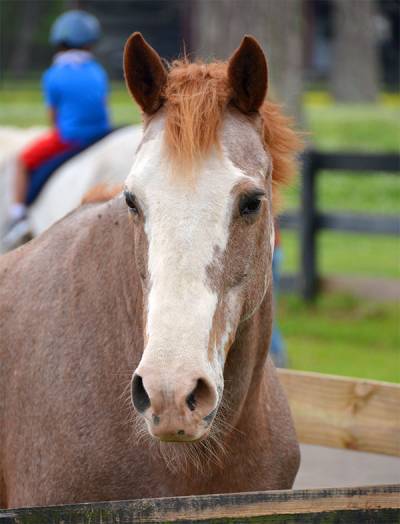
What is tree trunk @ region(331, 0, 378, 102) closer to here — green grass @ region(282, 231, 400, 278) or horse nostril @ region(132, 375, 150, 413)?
green grass @ region(282, 231, 400, 278)

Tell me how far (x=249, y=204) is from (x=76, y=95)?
5403 mm

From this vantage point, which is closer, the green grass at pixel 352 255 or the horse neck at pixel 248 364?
the horse neck at pixel 248 364

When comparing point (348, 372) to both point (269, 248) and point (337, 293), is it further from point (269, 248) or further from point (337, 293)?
→ point (269, 248)

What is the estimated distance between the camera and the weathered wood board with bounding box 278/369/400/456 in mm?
4527

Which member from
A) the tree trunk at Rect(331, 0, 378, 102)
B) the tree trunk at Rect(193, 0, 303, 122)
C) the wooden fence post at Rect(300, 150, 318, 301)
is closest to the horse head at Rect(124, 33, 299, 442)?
the wooden fence post at Rect(300, 150, 318, 301)

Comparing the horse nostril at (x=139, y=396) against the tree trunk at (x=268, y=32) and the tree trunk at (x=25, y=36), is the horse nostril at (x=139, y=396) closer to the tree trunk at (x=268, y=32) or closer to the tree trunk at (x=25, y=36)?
the tree trunk at (x=268, y=32)

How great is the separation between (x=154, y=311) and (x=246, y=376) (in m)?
0.65

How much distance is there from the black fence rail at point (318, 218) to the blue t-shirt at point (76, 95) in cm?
292

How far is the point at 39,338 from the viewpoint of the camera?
138 inches

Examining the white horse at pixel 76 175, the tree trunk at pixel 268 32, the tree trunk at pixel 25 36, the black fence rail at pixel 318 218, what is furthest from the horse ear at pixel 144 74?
the tree trunk at pixel 25 36

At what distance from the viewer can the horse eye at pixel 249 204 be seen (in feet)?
9.97

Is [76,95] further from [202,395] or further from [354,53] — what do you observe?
[354,53]

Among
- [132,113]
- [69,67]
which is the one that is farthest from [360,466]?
[132,113]

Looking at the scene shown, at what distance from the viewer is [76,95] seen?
27.0ft
